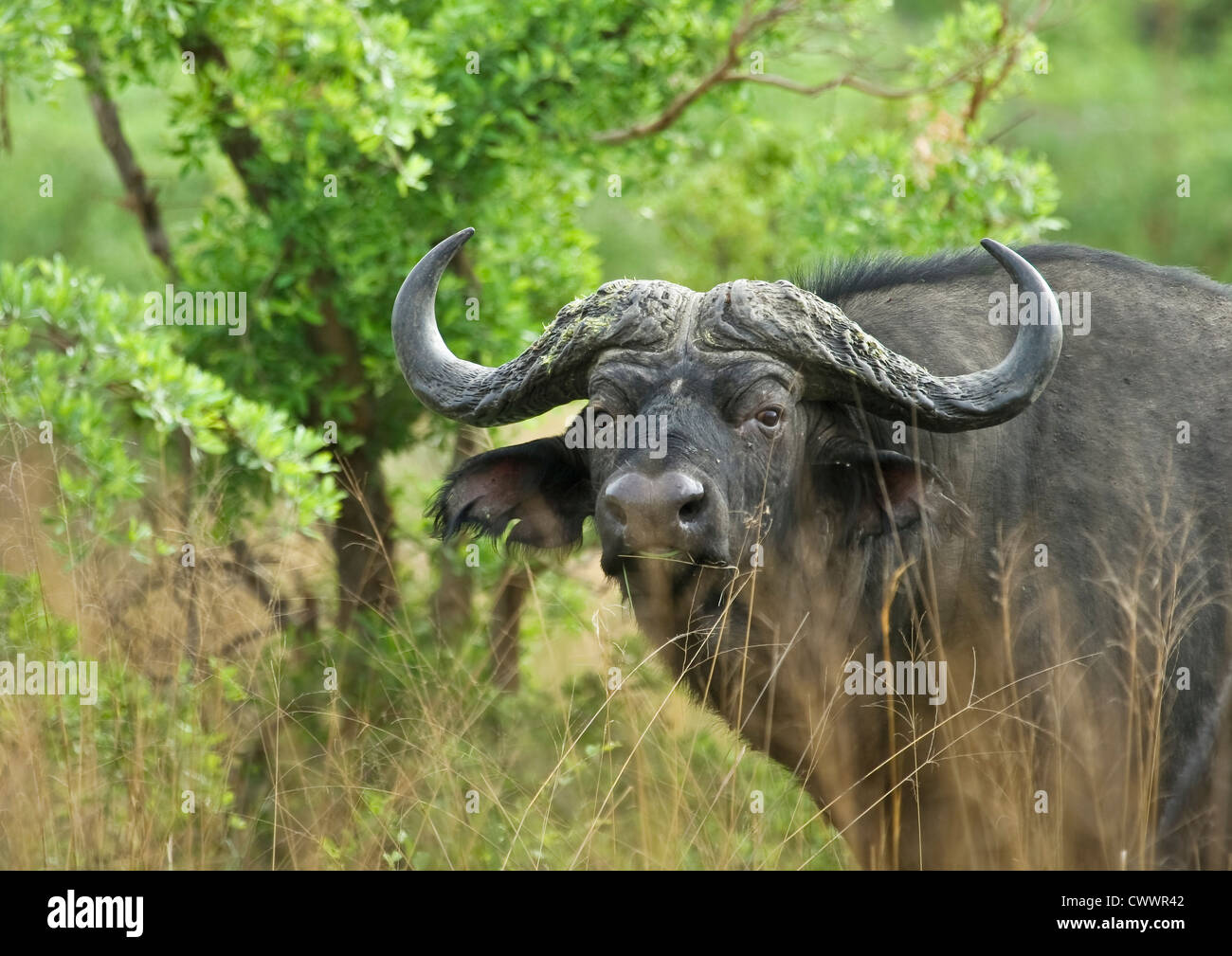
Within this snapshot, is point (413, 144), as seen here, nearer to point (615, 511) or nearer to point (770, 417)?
point (770, 417)

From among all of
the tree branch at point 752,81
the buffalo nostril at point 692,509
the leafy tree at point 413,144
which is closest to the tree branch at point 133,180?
the leafy tree at point 413,144

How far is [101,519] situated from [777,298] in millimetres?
2923

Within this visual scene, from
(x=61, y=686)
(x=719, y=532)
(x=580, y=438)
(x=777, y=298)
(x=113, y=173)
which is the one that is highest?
(x=113, y=173)

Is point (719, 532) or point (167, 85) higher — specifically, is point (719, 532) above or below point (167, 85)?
below

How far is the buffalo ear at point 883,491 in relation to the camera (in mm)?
4821

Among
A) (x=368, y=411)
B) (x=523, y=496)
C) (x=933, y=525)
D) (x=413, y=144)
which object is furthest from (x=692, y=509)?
(x=368, y=411)

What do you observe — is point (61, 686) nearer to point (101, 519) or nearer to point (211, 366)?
point (101, 519)

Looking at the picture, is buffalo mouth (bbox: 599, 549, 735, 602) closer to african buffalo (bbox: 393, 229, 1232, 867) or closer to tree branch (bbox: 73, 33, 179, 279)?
african buffalo (bbox: 393, 229, 1232, 867)

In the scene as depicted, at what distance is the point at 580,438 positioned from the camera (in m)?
4.93

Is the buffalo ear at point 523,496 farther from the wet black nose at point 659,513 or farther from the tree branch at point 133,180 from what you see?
the tree branch at point 133,180

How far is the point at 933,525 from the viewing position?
489 centimetres

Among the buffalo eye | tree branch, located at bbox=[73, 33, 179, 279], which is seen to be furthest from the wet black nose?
tree branch, located at bbox=[73, 33, 179, 279]
